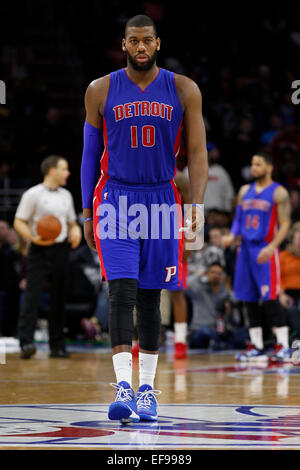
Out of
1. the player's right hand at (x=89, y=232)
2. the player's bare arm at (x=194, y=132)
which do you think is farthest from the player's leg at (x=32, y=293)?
the player's bare arm at (x=194, y=132)

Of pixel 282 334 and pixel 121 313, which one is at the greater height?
pixel 121 313

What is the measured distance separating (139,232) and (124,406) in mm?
834

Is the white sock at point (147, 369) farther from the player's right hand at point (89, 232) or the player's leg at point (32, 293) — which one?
the player's leg at point (32, 293)

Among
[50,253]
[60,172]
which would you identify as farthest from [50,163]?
[50,253]

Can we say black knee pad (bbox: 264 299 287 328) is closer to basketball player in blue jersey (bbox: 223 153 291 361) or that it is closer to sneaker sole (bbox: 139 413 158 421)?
basketball player in blue jersey (bbox: 223 153 291 361)

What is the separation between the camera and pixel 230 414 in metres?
4.58

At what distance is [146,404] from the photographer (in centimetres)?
441

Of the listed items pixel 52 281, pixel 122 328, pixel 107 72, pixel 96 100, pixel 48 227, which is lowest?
pixel 122 328

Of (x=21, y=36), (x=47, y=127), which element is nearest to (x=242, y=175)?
(x=47, y=127)

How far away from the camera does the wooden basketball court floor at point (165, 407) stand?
11.9ft

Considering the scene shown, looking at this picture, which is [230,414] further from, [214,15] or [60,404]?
[214,15]

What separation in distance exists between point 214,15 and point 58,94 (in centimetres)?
298

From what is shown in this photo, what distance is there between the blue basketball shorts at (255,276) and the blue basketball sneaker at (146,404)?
4.06 metres

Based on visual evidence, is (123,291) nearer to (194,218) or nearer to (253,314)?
(194,218)
